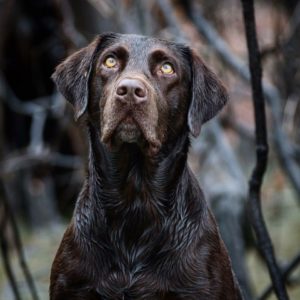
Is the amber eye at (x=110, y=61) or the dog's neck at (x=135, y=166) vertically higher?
the amber eye at (x=110, y=61)

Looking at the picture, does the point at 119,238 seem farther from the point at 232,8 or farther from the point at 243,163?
the point at 243,163

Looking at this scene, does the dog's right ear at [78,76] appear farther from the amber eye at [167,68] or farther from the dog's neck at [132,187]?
the amber eye at [167,68]

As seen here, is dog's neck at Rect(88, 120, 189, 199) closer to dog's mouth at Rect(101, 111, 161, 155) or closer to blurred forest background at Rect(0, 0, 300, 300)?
dog's mouth at Rect(101, 111, 161, 155)

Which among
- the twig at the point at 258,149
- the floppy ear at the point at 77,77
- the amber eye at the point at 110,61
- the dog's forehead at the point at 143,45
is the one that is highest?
the dog's forehead at the point at 143,45

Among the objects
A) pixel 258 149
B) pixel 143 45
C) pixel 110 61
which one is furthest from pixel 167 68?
pixel 258 149

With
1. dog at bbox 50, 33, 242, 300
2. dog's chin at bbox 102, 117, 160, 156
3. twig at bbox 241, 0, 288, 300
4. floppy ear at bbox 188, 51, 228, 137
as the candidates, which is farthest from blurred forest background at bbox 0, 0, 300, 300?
dog's chin at bbox 102, 117, 160, 156

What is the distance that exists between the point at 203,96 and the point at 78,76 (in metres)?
0.60

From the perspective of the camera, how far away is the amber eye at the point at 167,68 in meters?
5.07

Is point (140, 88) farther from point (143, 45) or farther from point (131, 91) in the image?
point (143, 45)

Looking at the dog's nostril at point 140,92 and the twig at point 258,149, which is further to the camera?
the twig at point 258,149

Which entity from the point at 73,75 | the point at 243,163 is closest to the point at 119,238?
the point at 73,75

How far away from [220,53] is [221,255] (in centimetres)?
373

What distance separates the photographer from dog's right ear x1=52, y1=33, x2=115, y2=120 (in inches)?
203

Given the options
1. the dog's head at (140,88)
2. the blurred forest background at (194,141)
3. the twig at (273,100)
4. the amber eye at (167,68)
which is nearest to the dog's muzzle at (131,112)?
the dog's head at (140,88)
